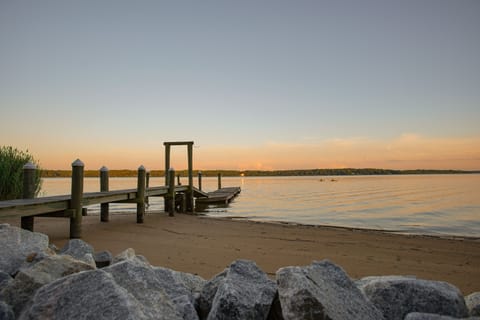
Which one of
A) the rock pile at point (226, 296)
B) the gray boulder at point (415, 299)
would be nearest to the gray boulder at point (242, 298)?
the rock pile at point (226, 296)

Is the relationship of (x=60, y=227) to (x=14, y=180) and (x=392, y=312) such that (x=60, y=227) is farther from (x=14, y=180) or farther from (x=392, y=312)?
(x=392, y=312)

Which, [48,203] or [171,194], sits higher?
[48,203]

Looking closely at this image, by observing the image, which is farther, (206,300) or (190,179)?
(190,179)

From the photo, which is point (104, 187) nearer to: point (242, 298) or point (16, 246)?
point (16, 246)

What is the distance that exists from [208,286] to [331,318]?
4.17 ft

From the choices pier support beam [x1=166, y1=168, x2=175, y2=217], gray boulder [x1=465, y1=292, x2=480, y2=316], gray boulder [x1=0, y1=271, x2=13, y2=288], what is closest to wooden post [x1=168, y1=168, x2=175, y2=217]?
pier support beam [x1=166, y1=168, x2=175, y2=217]

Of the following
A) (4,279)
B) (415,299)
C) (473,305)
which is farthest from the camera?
(4,279)

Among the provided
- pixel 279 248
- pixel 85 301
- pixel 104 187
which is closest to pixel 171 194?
pixel 104 187

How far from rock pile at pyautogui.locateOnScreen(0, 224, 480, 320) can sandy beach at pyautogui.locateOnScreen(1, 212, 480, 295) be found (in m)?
2.78

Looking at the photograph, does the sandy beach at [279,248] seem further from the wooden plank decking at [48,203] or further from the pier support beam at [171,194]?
the pier support beam at [171,194]

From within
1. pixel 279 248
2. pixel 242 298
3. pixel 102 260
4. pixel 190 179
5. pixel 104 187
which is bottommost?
pixel 279 248

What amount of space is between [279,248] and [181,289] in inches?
206

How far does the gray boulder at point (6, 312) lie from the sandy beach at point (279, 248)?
10.7 feet

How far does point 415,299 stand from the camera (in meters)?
2.79
